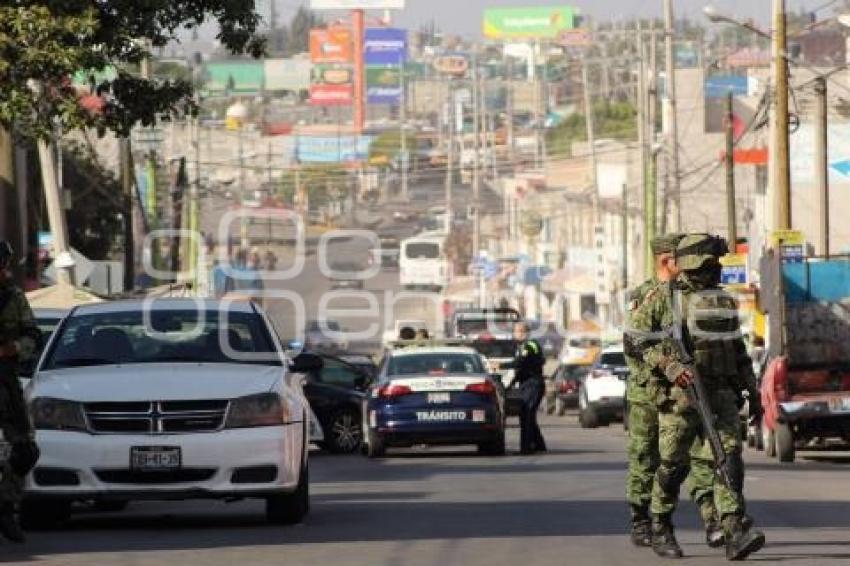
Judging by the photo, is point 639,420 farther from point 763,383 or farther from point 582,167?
point 582,167

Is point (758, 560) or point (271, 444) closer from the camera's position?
point (758, 560)

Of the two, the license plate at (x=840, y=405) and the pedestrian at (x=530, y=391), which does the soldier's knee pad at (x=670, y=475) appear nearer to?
the license plate at (x=840, y=405)

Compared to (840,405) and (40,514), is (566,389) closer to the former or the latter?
(840,405)

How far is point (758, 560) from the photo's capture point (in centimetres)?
1486

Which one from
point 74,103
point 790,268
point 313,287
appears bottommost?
point 313,287

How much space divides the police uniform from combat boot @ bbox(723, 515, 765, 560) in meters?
16.7

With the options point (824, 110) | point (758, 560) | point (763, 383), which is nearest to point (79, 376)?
point (758, 560)

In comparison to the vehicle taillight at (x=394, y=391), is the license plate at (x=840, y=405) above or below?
below

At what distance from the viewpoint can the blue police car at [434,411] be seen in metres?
29.8

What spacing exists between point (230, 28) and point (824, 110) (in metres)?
27.1

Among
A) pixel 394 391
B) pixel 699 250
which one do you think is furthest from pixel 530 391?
pixel 699 250

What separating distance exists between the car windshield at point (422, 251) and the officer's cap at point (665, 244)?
15073cm

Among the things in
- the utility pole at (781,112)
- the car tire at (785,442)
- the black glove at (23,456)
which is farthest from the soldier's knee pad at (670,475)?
the utility pole at (781,112)

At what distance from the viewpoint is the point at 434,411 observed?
2986cm
